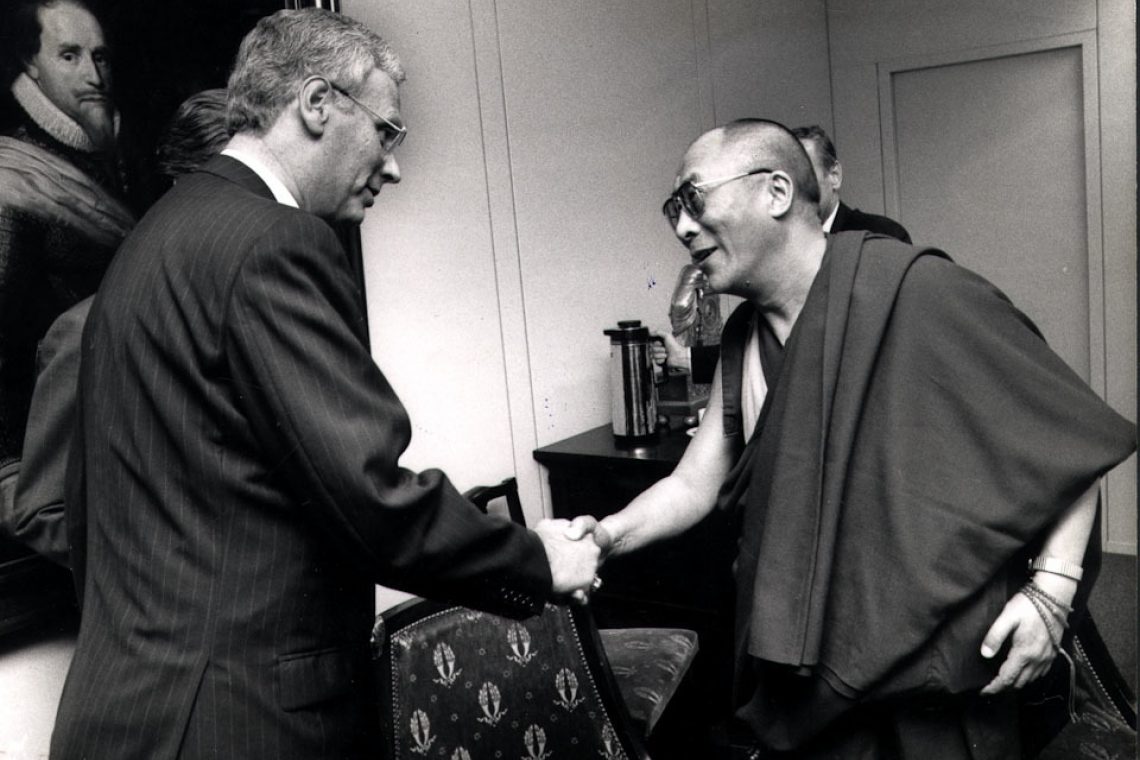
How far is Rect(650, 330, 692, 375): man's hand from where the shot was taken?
10.5 feet

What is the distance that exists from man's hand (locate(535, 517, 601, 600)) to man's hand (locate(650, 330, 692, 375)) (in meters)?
1.37

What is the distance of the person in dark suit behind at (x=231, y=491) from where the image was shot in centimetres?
125

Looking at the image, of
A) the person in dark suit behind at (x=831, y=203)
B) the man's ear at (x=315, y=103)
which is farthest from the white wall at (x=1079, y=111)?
the man's ear at (x=315, y=103)

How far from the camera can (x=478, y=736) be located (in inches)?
76.5

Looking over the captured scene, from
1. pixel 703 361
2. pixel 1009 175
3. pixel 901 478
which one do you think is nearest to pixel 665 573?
pixel 703 361

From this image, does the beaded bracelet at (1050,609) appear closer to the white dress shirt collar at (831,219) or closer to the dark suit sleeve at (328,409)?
the dark suit sleeve at (328,409)

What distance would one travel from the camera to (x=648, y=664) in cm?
239

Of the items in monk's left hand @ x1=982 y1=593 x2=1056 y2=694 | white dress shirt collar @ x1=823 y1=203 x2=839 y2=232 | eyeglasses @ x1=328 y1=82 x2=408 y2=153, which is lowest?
monk's left hand @ x1=982 y1=593 x2=1056 y2=694

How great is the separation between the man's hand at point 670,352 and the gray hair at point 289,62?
1.78 m

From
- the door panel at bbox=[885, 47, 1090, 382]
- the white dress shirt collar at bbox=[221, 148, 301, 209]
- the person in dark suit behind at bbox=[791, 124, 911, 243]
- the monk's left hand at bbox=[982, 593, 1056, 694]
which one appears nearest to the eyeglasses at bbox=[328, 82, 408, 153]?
the white dress shirt collar at bbox=[221, 148, 301, 209]

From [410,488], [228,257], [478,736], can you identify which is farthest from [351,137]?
[478,736]

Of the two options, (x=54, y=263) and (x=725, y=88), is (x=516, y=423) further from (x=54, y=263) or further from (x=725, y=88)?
(x=725, y=88)

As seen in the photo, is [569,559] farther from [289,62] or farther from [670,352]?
[670,352]

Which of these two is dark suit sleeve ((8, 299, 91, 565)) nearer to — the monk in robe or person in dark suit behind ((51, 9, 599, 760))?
person in dark suit behind ((51, 9, 599, 760))
